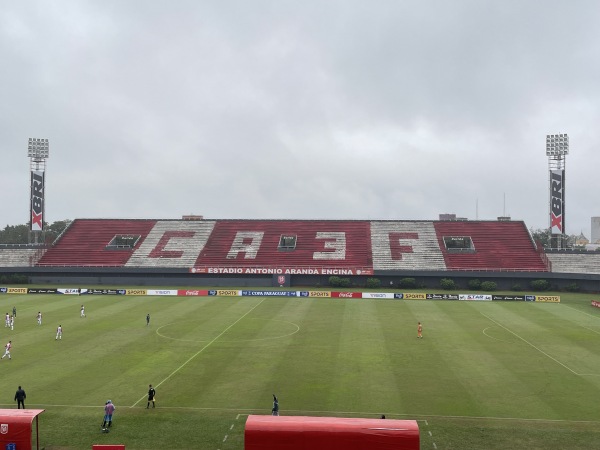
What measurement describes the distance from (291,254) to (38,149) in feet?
166

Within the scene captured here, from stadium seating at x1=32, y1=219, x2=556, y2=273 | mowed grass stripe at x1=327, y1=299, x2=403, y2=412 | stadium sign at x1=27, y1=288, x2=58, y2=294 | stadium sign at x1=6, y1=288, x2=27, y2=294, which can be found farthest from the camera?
stadium seating at x1=32, y1=219, x2=556, y2=273

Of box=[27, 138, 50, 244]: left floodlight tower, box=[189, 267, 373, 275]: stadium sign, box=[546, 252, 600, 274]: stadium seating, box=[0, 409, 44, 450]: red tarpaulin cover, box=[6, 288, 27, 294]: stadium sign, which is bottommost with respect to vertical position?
box=[6, 288, 27, 294]: stadium sign

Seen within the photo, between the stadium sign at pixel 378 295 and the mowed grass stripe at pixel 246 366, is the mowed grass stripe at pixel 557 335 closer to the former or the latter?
the stadium sign at pixel 378 295

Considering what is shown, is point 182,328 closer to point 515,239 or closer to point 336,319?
point 336,319

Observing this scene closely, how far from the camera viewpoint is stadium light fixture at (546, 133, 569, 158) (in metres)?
83.3

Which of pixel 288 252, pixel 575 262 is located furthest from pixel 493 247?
pixel 288 252

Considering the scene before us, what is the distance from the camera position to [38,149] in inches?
3568

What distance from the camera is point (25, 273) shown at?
270ft

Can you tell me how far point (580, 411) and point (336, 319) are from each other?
2686 cm

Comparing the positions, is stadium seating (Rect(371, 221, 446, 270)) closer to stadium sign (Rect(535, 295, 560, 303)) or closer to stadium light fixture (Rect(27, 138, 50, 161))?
stadium sign (Rect(535, 295, 560, 303))

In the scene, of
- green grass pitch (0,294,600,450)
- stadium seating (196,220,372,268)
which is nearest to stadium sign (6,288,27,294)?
green grass pitch (0,294,600,450)

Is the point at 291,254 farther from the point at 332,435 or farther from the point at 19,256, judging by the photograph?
the point at 332,435

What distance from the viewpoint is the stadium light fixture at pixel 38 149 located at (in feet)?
296

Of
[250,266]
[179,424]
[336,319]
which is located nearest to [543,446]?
[179,424]
